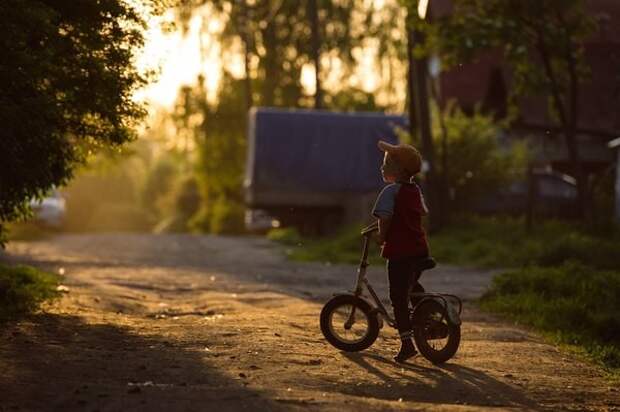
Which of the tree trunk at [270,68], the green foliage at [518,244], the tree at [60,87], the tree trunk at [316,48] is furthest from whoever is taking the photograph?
the tree trunk at [270,68]

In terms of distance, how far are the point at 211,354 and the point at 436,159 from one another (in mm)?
21854

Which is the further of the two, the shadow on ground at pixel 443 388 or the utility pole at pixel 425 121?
the utility pole at pixel 425 121

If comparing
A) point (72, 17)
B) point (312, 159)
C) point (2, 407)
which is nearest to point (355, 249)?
point (312, 159)

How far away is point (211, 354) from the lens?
9484 mm

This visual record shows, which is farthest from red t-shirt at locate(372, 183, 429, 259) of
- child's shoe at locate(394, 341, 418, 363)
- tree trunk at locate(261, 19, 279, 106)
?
tree trunk at locate(261, 19, 279, 106)

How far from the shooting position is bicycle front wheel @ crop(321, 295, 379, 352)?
994 centimetres

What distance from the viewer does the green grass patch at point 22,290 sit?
12336 millimetres

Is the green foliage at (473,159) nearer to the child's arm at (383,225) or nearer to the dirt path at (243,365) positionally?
the dirt path at (243,365)

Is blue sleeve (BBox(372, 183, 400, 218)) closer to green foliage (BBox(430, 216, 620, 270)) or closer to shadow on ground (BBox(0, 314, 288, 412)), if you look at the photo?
shadow on ground (BBox(0, 314, 288, 412))

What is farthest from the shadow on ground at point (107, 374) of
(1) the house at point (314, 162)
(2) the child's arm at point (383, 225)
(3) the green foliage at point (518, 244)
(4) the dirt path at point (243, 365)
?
(1) the house at point (314, 162)

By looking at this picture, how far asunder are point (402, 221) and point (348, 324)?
1.04m

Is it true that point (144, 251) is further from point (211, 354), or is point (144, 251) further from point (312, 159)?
point (211, 354)

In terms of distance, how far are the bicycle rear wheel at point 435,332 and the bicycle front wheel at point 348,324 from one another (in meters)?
0.49

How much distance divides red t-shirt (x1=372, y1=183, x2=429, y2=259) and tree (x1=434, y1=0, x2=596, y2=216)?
55.0ft
